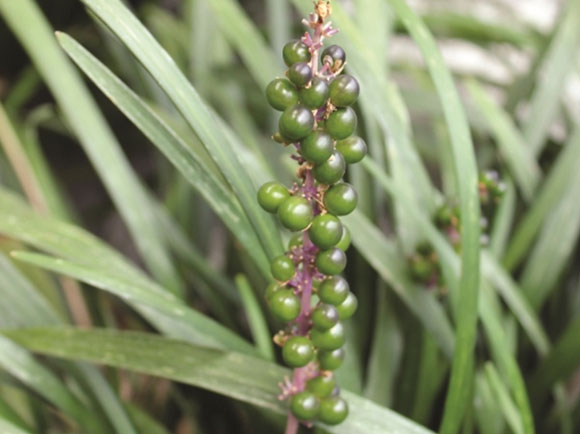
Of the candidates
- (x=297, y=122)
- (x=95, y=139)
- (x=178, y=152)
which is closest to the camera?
(x=297, y=122)

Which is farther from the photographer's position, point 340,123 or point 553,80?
point 553,80

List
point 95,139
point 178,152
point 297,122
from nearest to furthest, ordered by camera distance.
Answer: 1. point 297,122
2. point 178,152
3. point 95,139

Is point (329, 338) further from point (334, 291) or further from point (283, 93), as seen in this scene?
point (283, 93)

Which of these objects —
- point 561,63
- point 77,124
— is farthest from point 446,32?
point 77,124

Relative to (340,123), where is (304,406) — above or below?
below

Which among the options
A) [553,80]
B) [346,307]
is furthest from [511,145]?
[346,307]

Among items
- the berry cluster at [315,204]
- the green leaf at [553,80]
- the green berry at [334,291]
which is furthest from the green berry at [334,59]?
the green leaf at [553,80]
